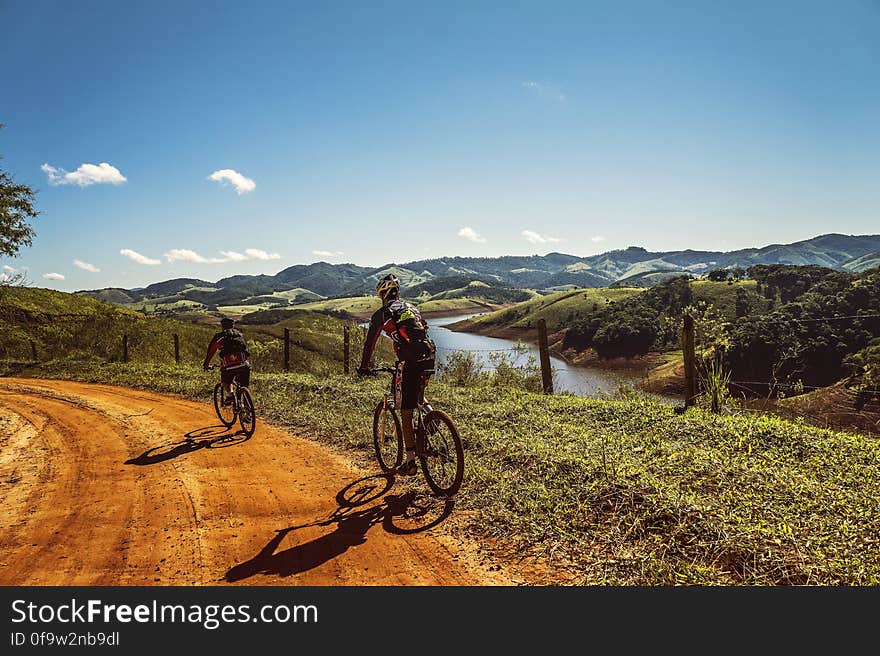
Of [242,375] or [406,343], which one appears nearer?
[406,343]

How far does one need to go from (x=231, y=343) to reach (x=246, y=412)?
1527 millimetres

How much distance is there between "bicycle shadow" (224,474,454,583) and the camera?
14.5ft

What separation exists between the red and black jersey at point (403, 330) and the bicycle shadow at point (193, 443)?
15.7ft

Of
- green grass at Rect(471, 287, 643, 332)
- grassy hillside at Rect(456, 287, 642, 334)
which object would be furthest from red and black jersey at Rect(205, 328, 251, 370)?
green grass at Rect(471, 287, 643, 332)

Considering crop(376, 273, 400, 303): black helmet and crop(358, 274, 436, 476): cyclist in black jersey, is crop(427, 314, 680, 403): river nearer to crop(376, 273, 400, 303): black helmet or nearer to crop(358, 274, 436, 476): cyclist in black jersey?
crop(358, 274, 436, 476): cyclist in black jersey

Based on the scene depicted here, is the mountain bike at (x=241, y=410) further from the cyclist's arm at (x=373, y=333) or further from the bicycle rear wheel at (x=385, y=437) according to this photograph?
the cyclist's arm at (x=373, y=333)

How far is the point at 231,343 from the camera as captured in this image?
989cm

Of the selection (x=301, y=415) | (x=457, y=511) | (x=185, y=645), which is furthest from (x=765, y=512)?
(x=301, y=415)

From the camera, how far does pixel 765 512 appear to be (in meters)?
4.65

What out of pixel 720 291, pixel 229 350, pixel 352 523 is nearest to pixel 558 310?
pixel 720 291

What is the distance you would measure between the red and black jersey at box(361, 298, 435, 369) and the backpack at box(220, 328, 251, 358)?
5.19 meters

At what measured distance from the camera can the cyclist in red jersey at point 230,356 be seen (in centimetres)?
985

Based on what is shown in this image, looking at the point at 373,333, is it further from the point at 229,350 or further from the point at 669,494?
the point at 229,350

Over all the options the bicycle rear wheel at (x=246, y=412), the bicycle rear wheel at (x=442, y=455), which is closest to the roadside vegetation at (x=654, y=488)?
the bicycle rear wheel at (x=442, y=455)
